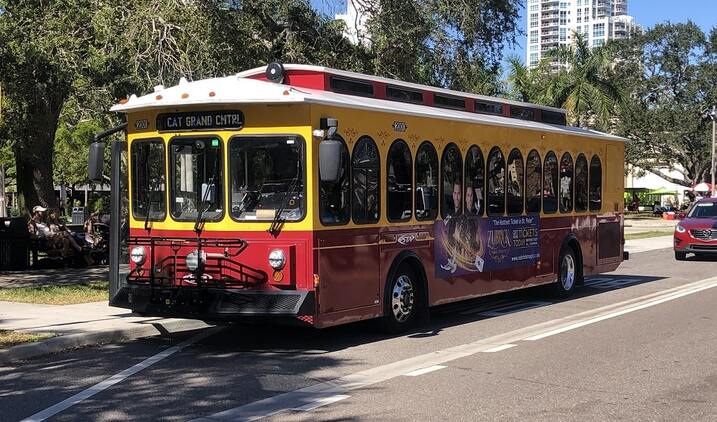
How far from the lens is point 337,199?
29.5 feet

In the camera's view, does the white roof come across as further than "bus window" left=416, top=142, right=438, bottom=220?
No

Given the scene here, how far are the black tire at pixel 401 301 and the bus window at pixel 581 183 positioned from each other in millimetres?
5014

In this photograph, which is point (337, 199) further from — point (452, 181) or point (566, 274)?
point (566, 274)

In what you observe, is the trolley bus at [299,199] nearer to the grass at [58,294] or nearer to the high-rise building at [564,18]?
the grass at [58,294]

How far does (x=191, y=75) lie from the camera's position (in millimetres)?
15539

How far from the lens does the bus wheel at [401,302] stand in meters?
9.82

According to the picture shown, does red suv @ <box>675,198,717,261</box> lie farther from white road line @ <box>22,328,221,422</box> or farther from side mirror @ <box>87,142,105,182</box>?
side mirror @ <box>87,142,105,182</box>

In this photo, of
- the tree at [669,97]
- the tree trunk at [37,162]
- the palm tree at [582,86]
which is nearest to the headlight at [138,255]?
the tree trunk at [37,162]

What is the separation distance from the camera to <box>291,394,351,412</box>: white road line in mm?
6535

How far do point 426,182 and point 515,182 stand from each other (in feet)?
8.19

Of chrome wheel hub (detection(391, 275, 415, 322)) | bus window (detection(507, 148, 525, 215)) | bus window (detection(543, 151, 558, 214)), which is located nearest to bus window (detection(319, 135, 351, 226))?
chrome wheel hub (detection(391, 275, 415, 322))

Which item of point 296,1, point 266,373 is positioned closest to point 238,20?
point 296,1

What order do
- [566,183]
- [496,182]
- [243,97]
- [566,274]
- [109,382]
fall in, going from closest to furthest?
[109,382]
[243,97]
[496,182]
[566,183]
[566,274]

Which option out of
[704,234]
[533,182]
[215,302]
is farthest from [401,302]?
[704,234]
